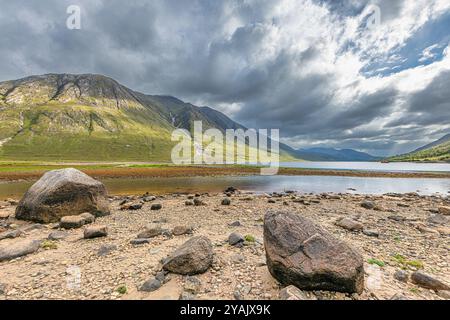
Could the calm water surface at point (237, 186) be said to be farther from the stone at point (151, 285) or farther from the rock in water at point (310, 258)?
the rock in water at point (310, 258)

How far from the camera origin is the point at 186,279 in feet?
23.9

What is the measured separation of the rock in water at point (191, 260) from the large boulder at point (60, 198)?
40.1ft

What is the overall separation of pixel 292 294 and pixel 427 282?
16.0ft

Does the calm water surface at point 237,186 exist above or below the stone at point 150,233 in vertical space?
below

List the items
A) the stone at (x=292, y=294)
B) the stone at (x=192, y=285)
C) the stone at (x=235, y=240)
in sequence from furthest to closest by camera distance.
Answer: the stone at (x=235, y=240) < the stone at (x=192, y=285) < the stone at (x=292, y=294)

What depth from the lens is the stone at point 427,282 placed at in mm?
6793

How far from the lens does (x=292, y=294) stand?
235 inches

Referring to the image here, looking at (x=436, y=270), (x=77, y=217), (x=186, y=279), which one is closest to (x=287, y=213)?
(x=186, y=279)

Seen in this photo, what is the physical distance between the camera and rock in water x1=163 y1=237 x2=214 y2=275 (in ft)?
24.8

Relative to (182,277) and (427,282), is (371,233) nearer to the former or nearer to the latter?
(427,282)

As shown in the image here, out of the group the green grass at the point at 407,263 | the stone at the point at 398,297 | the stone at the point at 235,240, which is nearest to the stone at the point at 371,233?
the green grass at the point at 407,263

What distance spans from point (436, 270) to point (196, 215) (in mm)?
14787

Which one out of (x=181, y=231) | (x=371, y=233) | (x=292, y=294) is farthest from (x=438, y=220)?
(x=181, y=231)
